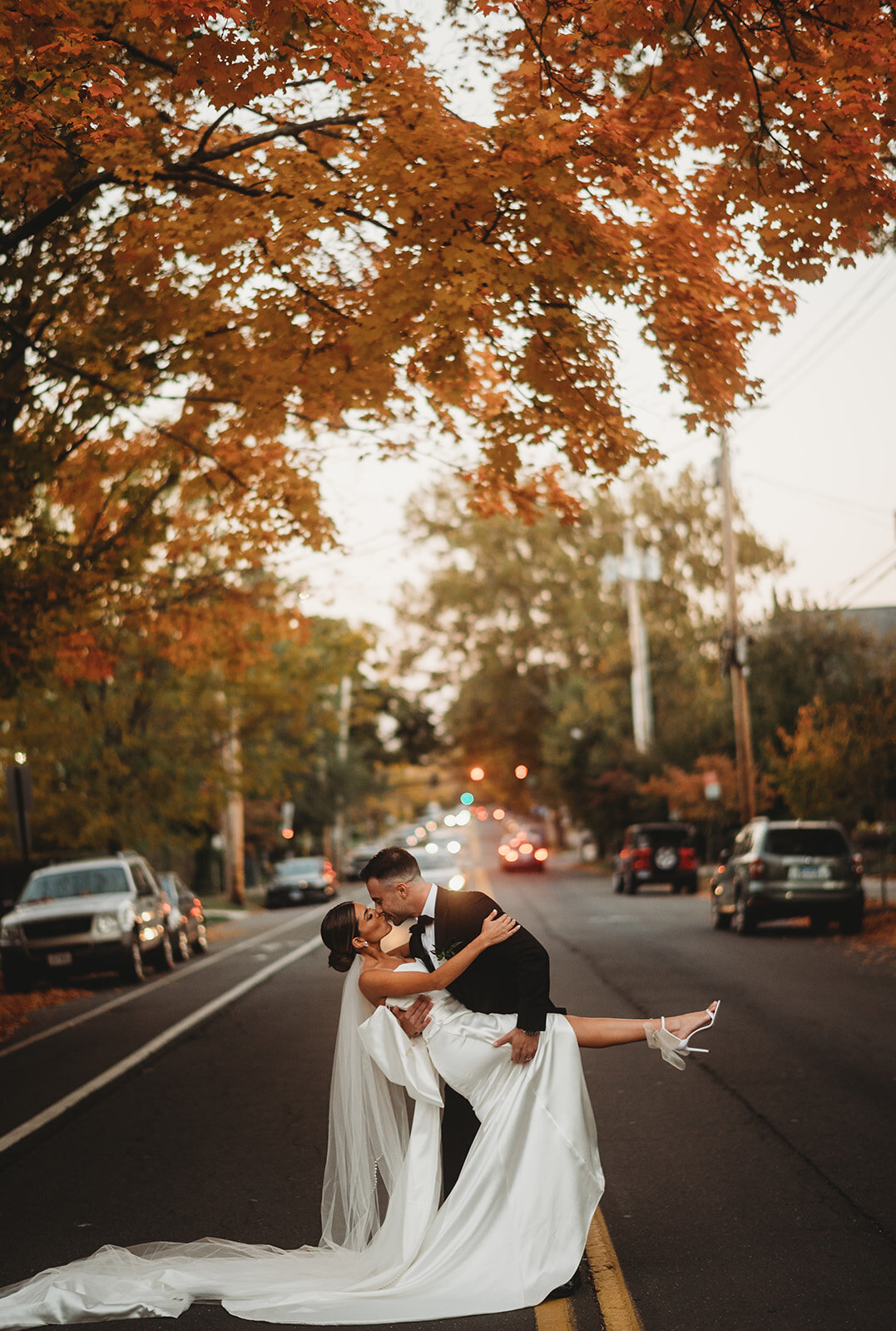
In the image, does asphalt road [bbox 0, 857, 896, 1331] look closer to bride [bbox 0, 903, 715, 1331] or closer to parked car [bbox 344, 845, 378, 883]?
bride [bbox 0, 903, 715, 1331]

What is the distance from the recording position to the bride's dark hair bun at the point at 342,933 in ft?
19.7

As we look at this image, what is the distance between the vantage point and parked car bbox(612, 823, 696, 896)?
3603 cm

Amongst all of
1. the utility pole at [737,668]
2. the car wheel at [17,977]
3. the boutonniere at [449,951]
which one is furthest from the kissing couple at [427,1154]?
the utility pole at [737,668]

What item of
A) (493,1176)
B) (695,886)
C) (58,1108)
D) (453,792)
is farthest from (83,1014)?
(453,792)

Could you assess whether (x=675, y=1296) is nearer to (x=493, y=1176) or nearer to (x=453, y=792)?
(x=493, y=1176)

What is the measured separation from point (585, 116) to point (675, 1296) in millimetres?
7145

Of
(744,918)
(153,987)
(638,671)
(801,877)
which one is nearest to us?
(153,987)

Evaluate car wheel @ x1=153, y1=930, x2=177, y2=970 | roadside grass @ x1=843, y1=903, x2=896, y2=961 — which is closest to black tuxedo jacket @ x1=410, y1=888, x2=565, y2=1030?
roadside grass @ x1=843, y1=903, x2=896, y2=961

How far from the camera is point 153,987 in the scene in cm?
1870

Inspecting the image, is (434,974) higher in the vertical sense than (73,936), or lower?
higher

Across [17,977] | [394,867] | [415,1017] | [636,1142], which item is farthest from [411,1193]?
[17,977]

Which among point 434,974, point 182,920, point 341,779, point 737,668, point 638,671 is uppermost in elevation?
point 638,671

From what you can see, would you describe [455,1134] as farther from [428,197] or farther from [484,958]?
[428,197]

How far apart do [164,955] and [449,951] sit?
1606 centimetres
